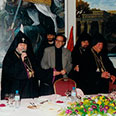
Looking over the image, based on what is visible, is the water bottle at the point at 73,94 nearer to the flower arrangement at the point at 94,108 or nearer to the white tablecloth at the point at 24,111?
the white tablecloth at the point at 24,111

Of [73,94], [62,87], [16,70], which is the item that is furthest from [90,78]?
[73,94]

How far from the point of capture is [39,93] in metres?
5.61

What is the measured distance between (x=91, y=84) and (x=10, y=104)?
2.63 m

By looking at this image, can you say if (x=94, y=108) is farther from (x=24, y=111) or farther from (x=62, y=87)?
(x=62, y=87)

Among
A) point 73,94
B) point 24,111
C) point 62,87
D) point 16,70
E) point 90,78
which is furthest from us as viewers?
point 90,78

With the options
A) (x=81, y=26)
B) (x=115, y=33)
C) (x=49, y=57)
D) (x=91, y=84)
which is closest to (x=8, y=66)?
(x=49, y=57)

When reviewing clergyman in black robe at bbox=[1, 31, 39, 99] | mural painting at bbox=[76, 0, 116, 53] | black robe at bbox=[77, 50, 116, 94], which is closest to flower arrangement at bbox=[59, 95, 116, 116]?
clergyman in black robe at bbox=[1, 31, 39, 99]

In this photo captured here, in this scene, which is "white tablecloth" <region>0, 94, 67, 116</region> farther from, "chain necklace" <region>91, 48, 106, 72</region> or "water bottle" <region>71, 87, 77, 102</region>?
"chain necklace" <region>91, 48, 106, 72</region>

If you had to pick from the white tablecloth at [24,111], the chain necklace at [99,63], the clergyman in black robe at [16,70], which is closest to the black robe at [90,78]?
the chain necklace at [99,63]

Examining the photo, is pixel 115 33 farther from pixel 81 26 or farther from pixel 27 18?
pixel 27 18

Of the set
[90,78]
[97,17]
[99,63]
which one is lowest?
[90,78]

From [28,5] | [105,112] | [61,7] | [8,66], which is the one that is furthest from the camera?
[61,7]

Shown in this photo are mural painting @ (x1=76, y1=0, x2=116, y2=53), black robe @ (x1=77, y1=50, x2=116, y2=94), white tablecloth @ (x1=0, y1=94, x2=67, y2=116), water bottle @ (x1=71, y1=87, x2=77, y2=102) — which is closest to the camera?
white tablecloth @ (x1=0, y1=94, x2=67, y2=116)

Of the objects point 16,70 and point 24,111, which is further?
point 16,70
